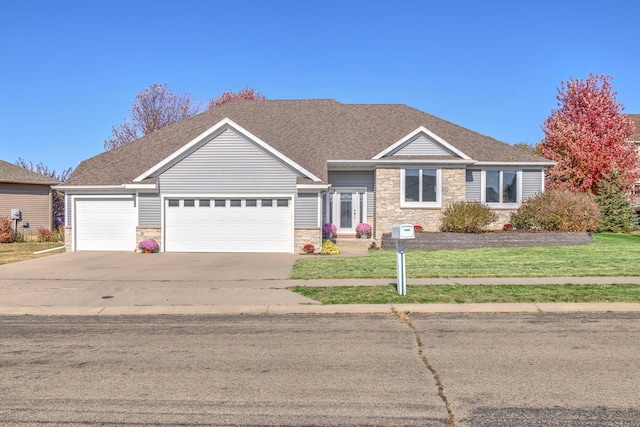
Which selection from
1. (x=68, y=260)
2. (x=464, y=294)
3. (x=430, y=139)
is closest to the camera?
(x=464, y=294)

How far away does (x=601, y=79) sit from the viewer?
30734 millimetres

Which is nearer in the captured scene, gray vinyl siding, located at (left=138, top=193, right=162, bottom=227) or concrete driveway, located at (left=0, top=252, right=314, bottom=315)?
concrete driveway, located at (left=0, top=252, right=314, bottom=315)

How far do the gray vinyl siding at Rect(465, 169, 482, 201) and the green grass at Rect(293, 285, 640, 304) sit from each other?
494 inches

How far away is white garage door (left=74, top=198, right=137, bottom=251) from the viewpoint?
20578 millimetres

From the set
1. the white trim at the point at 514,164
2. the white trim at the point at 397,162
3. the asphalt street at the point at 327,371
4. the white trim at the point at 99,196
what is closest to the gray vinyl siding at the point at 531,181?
the white trim at the point at 514,164

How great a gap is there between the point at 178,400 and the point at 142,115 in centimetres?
4059

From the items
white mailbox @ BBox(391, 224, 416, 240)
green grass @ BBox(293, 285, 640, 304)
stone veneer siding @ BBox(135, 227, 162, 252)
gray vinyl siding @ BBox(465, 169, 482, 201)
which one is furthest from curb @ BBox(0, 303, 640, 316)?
gray vinyl siding @ BBox(465, 169, 482, 201)

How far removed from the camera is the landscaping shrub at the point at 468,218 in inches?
773

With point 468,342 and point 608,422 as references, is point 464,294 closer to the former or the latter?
point 468,342

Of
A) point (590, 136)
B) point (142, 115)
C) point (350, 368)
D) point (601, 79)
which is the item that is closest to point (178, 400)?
point (350, 368)

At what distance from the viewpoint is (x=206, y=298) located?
1005 centimetres

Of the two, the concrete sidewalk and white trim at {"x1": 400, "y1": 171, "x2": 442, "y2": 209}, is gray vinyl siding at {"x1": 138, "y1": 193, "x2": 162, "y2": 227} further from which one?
white trim at {"x1": 400, "y1": 171, "x2": 442, "y2": 209}

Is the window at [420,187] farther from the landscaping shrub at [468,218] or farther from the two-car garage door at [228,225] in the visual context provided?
the two-car garage door at [228,225]

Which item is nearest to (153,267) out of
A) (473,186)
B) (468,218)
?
(468,218)
